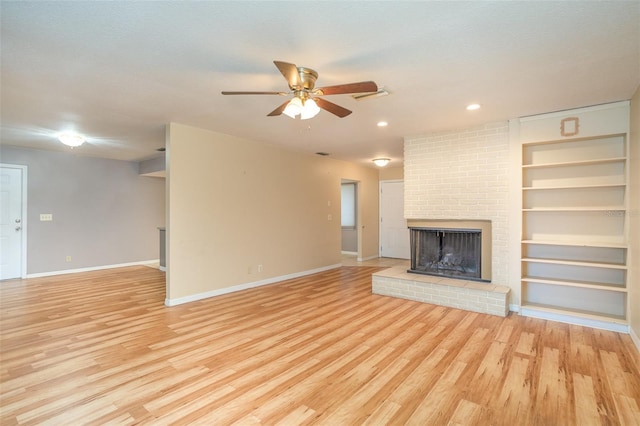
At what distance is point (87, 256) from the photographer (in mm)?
6863

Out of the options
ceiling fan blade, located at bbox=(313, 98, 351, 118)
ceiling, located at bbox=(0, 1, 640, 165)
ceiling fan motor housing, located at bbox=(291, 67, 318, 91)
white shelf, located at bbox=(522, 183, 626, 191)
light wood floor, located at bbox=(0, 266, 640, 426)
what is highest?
ceiling, located at bbox=(0, 1, 640, 165)

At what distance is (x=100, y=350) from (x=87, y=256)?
4931mm

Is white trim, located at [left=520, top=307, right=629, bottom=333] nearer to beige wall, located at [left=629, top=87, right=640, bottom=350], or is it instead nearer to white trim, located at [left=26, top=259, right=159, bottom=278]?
beige wall, located at [left=629, top=87, right=640, bottom=350]

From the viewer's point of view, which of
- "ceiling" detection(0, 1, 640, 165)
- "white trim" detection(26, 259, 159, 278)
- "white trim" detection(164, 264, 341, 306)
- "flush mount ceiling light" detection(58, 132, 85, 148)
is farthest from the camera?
"white trim" detection(26, 259, 159, 278)

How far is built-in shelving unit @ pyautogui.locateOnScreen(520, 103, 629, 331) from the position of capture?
11.7 feet

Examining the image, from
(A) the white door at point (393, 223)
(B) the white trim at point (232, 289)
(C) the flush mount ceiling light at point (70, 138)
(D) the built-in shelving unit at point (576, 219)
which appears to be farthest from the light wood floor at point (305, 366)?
(A) the white door at point (393, 223)

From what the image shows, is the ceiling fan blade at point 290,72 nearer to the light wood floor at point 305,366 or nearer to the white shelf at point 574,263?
the light wood floor at point 305,366

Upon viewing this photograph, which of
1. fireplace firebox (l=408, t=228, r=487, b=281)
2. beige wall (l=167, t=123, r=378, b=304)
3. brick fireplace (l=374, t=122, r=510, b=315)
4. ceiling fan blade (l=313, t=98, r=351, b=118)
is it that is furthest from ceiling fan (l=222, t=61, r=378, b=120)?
fireplace firebox (l=408, t=228, r=487, b=281)

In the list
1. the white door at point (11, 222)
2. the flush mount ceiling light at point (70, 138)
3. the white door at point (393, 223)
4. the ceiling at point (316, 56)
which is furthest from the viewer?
the white door at point (393, 223)

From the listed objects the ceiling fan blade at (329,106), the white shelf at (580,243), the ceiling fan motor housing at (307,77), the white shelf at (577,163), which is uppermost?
the ceiling fan motor housing at (307,77)

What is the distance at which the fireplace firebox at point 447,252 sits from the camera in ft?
15.0

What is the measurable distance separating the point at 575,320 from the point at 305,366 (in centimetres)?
328

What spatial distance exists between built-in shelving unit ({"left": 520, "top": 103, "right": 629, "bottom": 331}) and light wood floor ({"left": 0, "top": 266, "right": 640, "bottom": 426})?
47cm

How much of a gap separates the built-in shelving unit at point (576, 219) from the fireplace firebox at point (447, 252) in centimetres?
61
